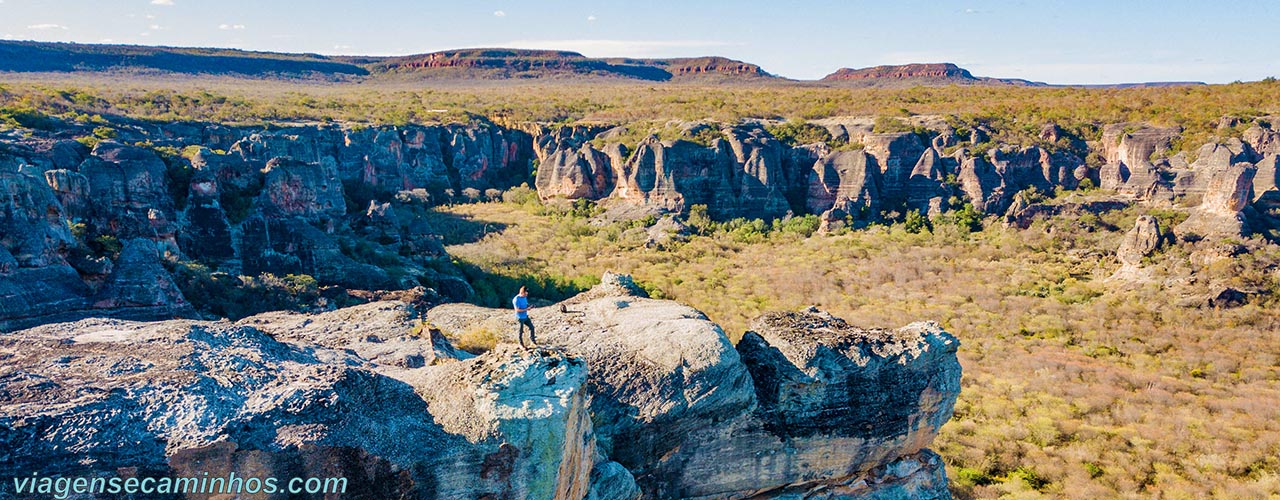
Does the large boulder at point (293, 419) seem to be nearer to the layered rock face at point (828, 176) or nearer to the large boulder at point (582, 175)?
the layered rock face at point (828, 176)

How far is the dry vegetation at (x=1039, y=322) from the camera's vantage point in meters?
15.4

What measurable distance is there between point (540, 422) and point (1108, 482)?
1389cm

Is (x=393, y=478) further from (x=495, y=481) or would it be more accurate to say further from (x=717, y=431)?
(x=717, y=431)

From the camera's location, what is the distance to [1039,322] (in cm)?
2481

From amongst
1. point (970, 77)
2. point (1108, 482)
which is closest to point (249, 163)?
point (1108, 482)

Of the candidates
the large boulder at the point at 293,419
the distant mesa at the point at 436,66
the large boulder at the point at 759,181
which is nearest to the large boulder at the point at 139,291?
the large boulder at the point at 293,419

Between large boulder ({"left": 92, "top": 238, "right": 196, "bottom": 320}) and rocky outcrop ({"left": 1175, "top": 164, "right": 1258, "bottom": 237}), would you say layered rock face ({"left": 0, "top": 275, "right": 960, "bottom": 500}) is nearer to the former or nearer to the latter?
large boulder ({"left": 92, "top": 238, "right": 196, "bottom": 320})

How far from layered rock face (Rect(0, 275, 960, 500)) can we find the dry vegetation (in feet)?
23.4

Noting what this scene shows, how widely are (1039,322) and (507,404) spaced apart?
2384 cm

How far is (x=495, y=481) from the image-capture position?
21.4ft

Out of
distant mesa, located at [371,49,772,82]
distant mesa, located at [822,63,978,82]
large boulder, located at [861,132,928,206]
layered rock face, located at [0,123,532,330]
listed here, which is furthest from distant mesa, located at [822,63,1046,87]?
layered rock face, located at [0,123,532,330]

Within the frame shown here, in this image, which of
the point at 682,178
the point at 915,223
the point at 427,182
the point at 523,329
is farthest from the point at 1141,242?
the point at 427,182

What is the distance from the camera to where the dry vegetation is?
15.4 m

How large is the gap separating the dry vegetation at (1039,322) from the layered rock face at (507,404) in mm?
7127
